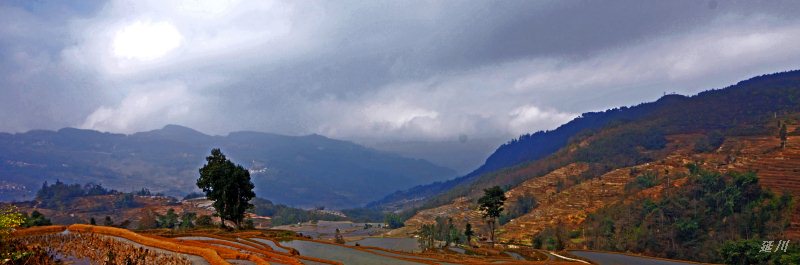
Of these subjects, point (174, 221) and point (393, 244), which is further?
point (393, 244)

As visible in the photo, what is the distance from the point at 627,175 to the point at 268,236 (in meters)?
163

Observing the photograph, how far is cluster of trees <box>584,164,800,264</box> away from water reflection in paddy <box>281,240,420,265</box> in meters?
76.2

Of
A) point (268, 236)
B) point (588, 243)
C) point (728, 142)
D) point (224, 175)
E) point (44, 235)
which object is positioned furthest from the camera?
point (728, 142)

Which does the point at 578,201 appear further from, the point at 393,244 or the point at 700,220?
the point at 393,244

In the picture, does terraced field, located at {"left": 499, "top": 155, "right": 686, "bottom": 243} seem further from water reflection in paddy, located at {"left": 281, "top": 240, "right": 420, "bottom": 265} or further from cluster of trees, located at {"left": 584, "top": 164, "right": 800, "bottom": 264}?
water reflection in paddy, located at {"left": 281, "top": 240, "right": 420, "bottom": 265}

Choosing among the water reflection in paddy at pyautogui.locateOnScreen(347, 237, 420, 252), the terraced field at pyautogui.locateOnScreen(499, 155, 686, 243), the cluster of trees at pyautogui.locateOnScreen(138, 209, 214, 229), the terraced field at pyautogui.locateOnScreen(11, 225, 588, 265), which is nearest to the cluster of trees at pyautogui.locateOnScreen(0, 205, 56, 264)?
the terraced field at pyautogui.locateOnScreen(11, 225, 588, 265)

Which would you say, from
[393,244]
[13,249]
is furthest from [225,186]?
[393,244]

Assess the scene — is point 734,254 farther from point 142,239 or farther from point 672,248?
point 142,239

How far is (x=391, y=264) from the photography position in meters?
42.9

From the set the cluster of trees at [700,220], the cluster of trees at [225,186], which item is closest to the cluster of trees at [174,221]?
the cluster of trees at [225,186]

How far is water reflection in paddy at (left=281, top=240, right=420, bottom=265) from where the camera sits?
4409 cm

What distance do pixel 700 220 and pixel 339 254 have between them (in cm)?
10090

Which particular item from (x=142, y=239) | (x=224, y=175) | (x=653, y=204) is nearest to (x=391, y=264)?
(x=142, y=239)

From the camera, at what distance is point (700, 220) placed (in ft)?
369
